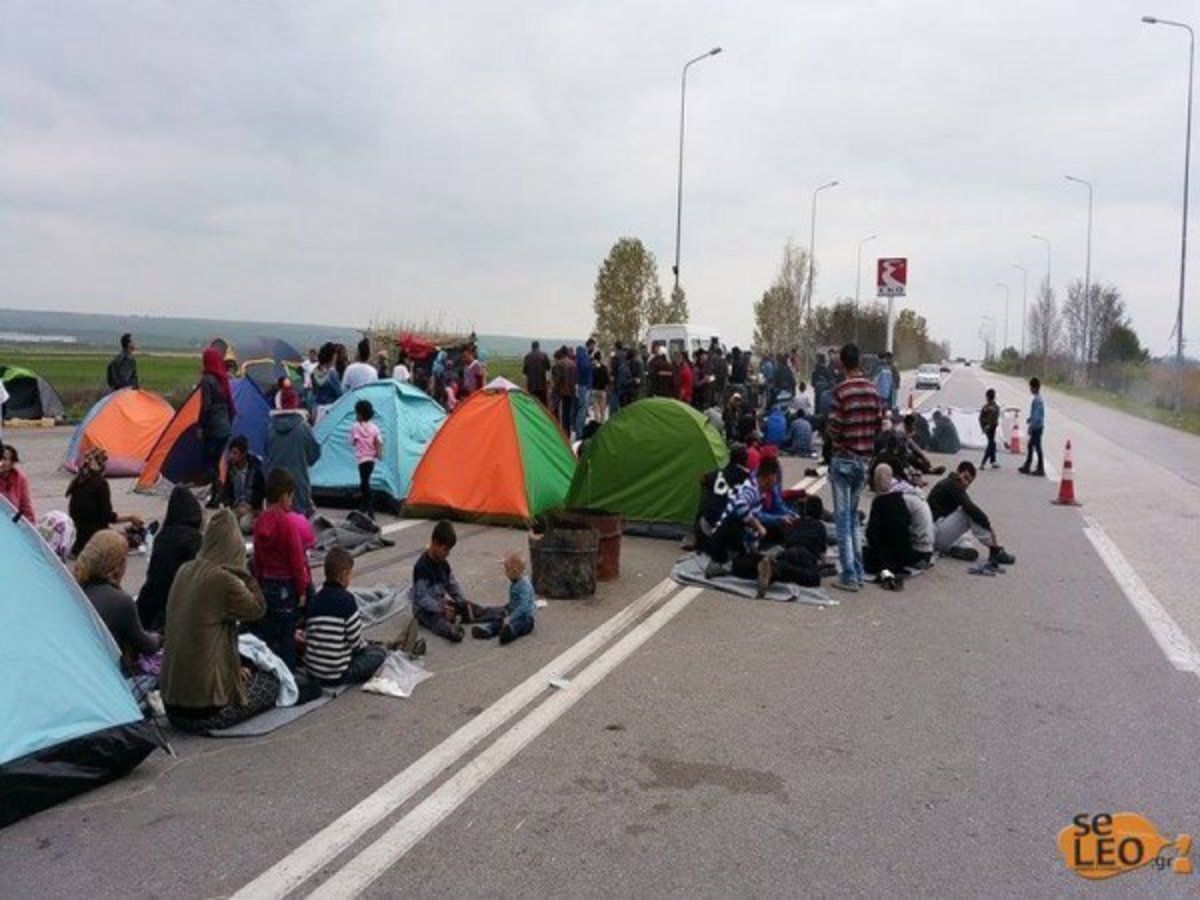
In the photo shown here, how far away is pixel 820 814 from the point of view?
4598mm

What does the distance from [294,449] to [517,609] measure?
4.91m

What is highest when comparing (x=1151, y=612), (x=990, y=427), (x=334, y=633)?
(x=990, y=427)

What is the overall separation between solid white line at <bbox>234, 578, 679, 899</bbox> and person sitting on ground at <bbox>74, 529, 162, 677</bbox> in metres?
1.91

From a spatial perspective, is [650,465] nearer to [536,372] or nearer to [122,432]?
[122,432]

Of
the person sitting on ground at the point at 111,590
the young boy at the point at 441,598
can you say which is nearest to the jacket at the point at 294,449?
the young boy at the point at 441,598

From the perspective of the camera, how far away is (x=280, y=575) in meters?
6.44

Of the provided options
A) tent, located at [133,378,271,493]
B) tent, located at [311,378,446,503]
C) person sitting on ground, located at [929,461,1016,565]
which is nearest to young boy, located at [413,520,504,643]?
tent, located at [311,378,446,503]

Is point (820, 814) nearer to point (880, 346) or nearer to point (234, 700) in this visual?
point (234, 700)

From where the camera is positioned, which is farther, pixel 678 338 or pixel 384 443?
pixel 678 338

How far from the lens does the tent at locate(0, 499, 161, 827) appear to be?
453 centimetres

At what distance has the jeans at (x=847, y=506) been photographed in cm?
912

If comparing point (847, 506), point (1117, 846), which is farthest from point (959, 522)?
point (1117, 846)

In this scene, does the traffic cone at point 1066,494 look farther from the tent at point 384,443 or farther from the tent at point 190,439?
the tent at point 190,439

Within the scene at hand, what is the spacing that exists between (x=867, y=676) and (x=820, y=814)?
224 centimetres
